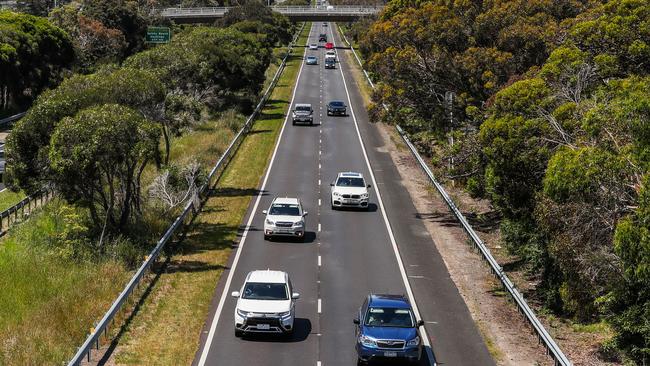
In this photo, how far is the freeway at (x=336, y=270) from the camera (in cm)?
2450

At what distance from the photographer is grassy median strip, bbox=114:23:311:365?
79.0ft

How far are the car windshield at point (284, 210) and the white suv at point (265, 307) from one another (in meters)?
11.8

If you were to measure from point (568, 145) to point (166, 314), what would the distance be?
41.1 ft

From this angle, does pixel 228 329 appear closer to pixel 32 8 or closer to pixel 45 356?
pixel 45 356

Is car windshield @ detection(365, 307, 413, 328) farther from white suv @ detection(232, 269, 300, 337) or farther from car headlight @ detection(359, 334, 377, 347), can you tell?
white suv @ detection(232, 269, 300, 337)

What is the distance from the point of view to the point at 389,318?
23.8 m

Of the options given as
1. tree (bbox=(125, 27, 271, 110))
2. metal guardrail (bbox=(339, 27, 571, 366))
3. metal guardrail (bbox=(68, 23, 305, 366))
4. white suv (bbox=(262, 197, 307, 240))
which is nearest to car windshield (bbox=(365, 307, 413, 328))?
metal guardrail (bbox=(339, 27, 571, 366))

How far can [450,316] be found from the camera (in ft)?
92.5

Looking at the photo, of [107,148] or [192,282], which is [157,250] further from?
[107,148]

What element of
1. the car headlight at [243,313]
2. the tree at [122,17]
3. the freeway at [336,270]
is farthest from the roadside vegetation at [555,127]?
the tree at [122,17]

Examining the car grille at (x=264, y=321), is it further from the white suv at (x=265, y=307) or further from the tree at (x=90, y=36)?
the tree at (x=90, y=36)

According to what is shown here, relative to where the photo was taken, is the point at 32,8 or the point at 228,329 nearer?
the point at 228,329

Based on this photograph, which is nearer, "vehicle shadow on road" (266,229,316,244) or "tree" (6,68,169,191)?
"tree" (6,68,169,191)

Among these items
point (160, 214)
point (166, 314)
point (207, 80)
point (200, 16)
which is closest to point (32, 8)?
point (200, 16)
